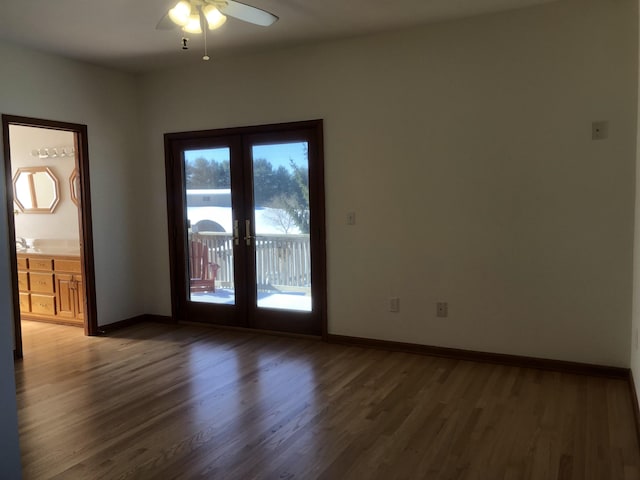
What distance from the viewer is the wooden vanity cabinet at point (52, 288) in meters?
5.50

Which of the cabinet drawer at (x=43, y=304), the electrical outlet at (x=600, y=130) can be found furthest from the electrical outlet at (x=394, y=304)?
the cabinet drawer at (x=43, y=304)

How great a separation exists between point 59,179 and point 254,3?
12.1 feet

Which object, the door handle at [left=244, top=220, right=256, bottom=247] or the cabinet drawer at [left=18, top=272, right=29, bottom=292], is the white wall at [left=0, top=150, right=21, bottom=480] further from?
the cabinet drawer at [left=18, top=272, right=29, bottom=292]

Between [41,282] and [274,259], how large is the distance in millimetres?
2793

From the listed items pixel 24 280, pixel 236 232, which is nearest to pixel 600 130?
pixel 236 232

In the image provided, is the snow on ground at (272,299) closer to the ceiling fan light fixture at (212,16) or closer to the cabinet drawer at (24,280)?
the cabinet drawer at (24,280)

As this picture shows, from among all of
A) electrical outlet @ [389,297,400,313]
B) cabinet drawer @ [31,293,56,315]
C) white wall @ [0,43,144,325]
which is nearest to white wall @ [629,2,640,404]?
electrical outlet @ [389,297,400,313]

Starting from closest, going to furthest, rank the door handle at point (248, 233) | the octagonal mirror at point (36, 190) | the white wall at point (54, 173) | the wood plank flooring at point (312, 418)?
the wood plank flooring at point (312, 418) < the door handle at point (248, 233) < the white wall at point (54, 173) < the octagonal mirror at point (36, 190)

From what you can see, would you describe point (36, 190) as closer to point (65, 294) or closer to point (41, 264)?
point (41, 264)

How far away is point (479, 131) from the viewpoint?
13.1ft

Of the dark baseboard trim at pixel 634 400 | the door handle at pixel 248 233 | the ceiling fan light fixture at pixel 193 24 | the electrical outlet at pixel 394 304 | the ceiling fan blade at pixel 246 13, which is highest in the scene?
the ceiling fan blade at pixel 246 13

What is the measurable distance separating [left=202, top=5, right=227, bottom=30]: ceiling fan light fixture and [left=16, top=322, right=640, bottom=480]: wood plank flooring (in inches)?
96.4

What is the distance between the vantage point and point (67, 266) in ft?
18.1

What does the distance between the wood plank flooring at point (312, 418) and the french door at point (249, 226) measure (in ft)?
2.17
